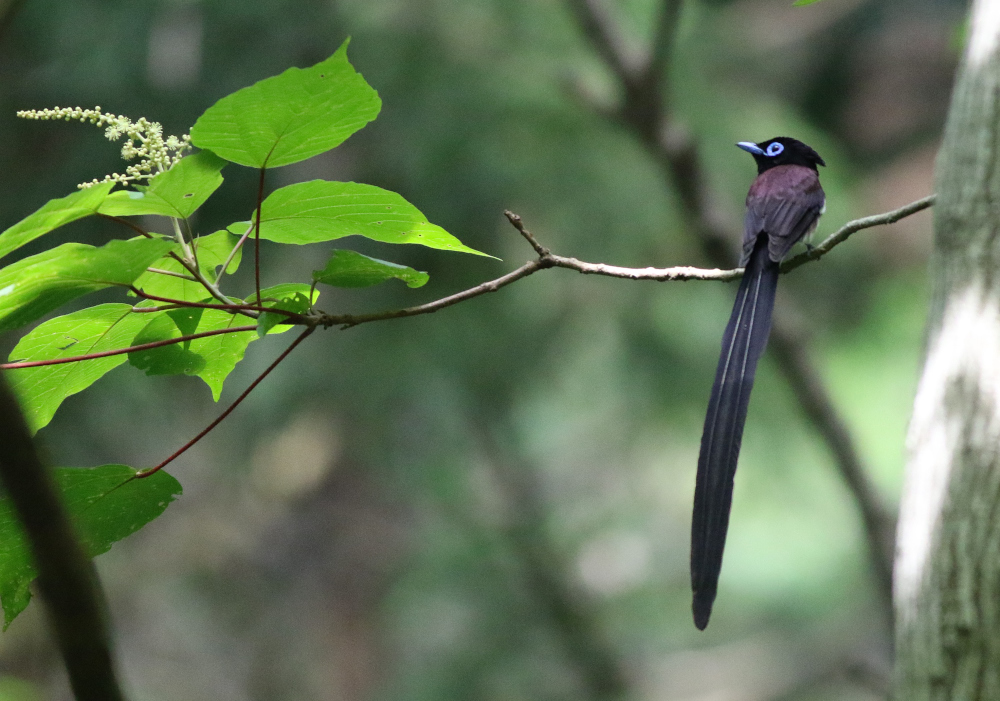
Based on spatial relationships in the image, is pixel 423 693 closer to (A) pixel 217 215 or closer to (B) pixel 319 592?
(B) pixel 319 592

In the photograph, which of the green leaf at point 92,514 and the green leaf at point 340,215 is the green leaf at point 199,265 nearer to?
the green leaf at point 340,215

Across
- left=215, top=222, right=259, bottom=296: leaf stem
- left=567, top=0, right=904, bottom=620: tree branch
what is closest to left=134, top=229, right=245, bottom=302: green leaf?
left=215, top=222, right=259, bottom=296: leaf stem

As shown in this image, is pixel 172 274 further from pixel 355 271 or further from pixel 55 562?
pixel 55 562

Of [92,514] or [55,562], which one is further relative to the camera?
[92,514]

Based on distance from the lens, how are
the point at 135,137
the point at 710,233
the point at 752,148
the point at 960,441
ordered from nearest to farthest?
1. the point at 135,137
2. the point at 960,441
3. the point at 752,148
4. the point at 710,233

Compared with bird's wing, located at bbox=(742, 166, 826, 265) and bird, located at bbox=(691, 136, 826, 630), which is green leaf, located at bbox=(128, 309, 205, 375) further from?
bird's wing, located at bbox=(742, 166, 826, 265)

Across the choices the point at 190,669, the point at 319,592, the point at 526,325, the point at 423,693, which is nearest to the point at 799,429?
the point at 526,325

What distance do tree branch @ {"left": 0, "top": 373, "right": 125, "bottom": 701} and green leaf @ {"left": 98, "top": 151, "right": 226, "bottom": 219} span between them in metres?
0.41

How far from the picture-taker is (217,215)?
13.7 ft

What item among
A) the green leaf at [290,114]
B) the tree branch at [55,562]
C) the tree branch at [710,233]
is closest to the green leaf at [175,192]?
the green leaf at [290,114]

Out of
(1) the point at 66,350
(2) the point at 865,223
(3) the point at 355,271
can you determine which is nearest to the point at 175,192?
(3) the point at 355,271

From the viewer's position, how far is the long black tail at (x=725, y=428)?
996 mm

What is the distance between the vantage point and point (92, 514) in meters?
1.06

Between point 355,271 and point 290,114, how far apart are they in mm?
203
